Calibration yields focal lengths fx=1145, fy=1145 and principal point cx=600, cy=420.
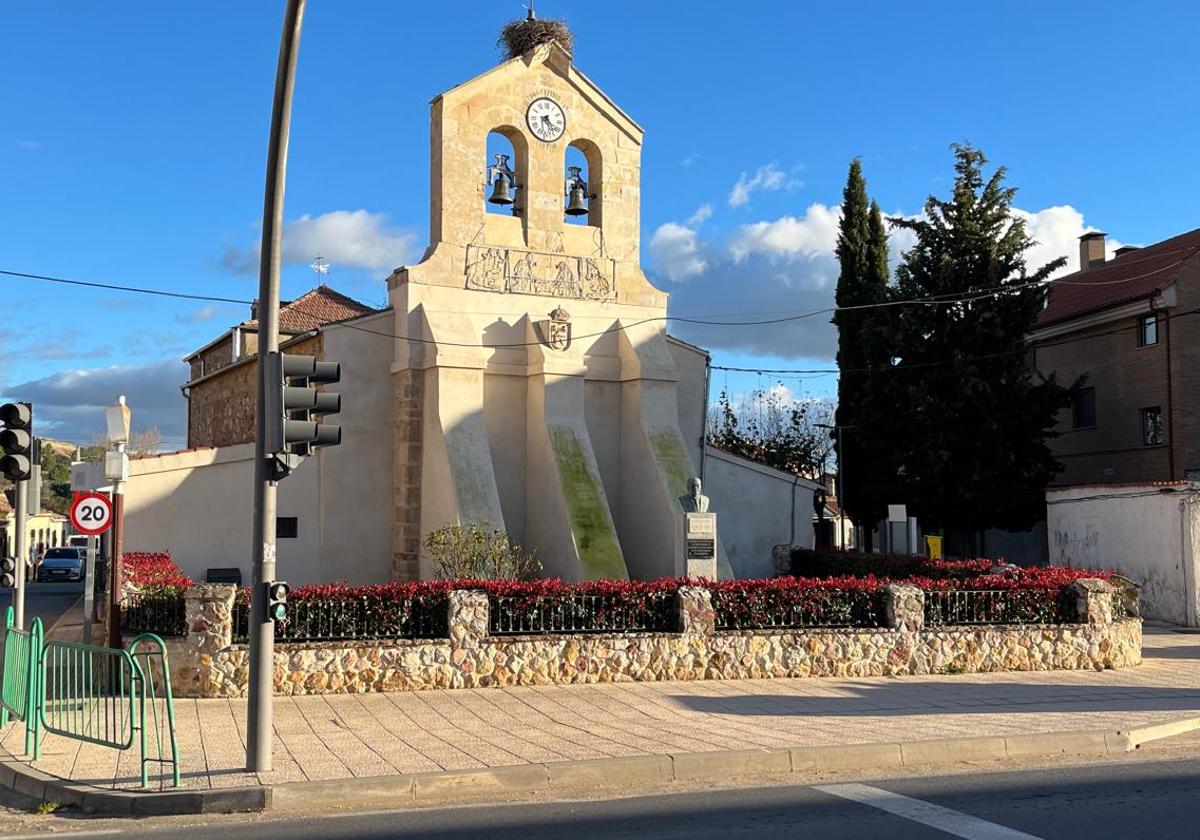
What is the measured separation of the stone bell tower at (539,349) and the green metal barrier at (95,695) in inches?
424

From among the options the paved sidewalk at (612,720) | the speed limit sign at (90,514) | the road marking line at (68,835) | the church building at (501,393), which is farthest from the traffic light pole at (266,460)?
the church building at (501,393)

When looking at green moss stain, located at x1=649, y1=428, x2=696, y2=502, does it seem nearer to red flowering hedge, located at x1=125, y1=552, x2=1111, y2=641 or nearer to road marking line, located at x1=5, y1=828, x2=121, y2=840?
red flowering hedge, located at x1=125, y1=552, x2=1111, y2=641

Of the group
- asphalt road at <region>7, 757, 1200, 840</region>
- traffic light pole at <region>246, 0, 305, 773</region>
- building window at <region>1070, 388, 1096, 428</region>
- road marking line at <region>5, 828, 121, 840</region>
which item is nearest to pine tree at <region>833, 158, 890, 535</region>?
building window at <region>1070, 388, 1096, 428</region>

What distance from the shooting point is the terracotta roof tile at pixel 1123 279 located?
33125 millimetres

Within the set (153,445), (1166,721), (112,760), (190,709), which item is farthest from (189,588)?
(153,445)

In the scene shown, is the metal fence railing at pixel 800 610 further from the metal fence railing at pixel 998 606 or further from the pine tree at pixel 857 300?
the pine tree at pixel 857 300

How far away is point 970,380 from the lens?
30891 mm

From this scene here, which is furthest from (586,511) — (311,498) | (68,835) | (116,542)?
(68,835)

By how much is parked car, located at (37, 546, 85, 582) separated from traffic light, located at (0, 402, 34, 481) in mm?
34910

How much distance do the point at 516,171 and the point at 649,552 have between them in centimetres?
823

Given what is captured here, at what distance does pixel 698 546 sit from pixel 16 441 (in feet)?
33.9

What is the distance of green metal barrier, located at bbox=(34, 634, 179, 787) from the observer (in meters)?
9.38

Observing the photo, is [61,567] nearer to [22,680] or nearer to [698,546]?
[698,546]

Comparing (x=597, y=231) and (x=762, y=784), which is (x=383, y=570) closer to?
(x=597, y=231)
